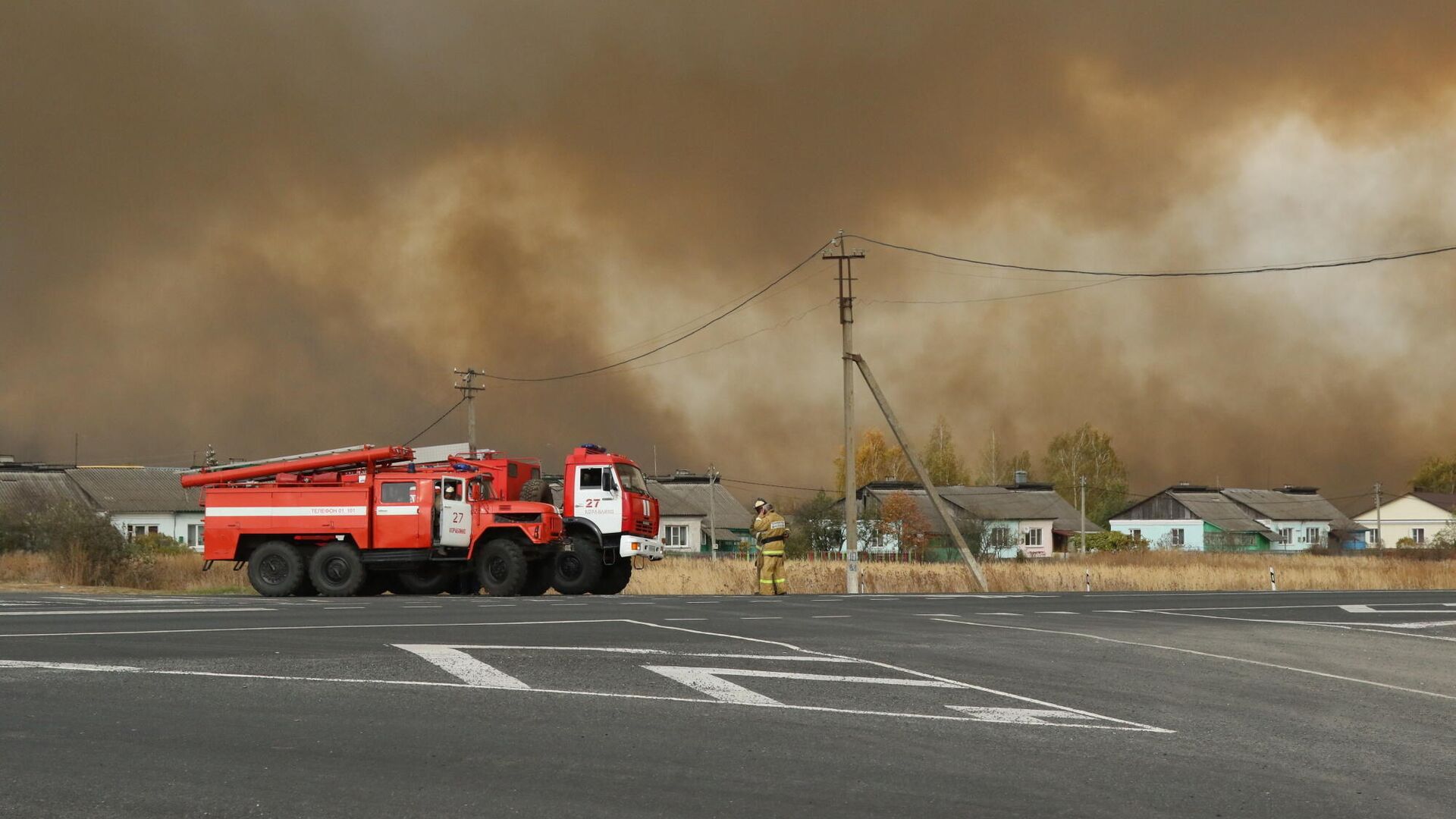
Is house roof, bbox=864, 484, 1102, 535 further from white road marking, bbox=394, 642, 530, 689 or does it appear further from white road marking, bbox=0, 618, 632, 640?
white road marking, bbox=394, 642, 530, 689

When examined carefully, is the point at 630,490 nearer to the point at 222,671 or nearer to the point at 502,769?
the point at 222,671

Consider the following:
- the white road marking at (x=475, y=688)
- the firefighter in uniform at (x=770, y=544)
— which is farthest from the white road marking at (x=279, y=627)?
A: the firefighter in uniform at (x=770, y=544)

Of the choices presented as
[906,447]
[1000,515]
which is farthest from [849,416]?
[1000,515]

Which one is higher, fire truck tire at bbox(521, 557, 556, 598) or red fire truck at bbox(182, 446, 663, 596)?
red fire truck at bbox(182, 446, 663, 596)

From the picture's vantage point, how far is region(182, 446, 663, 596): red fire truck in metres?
27.7

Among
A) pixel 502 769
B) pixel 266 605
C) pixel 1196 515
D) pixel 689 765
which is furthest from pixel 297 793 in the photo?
pixel 1196 515

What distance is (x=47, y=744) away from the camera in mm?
7609

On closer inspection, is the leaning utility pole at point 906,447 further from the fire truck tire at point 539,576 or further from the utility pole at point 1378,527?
the utility pole at point 1378,527

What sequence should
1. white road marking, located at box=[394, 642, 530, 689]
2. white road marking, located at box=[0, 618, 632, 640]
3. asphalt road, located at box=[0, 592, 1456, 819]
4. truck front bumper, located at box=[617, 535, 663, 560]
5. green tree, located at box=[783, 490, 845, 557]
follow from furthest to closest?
green tree, located at box=[783, 490, 845, 557] → truck front bumper, located at box=[617, 535, 663, 560] → white road marking, located at box=[0, 618, 632, 640] → white road marking, located at box=[394, 642, 530, 689] → asphalt road, located at box=[0, 592, 1456, 819]

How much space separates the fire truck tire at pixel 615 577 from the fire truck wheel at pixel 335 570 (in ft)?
16.4

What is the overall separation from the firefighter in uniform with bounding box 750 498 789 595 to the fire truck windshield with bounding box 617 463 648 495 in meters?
3.60

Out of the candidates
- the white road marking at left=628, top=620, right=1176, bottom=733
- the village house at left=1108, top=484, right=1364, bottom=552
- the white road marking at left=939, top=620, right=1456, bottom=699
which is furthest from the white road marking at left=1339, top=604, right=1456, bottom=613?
the village house at left=1108, top=484, right=1364, bottom=552

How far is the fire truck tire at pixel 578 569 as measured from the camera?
28.3 m

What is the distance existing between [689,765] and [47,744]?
12.0 ft
